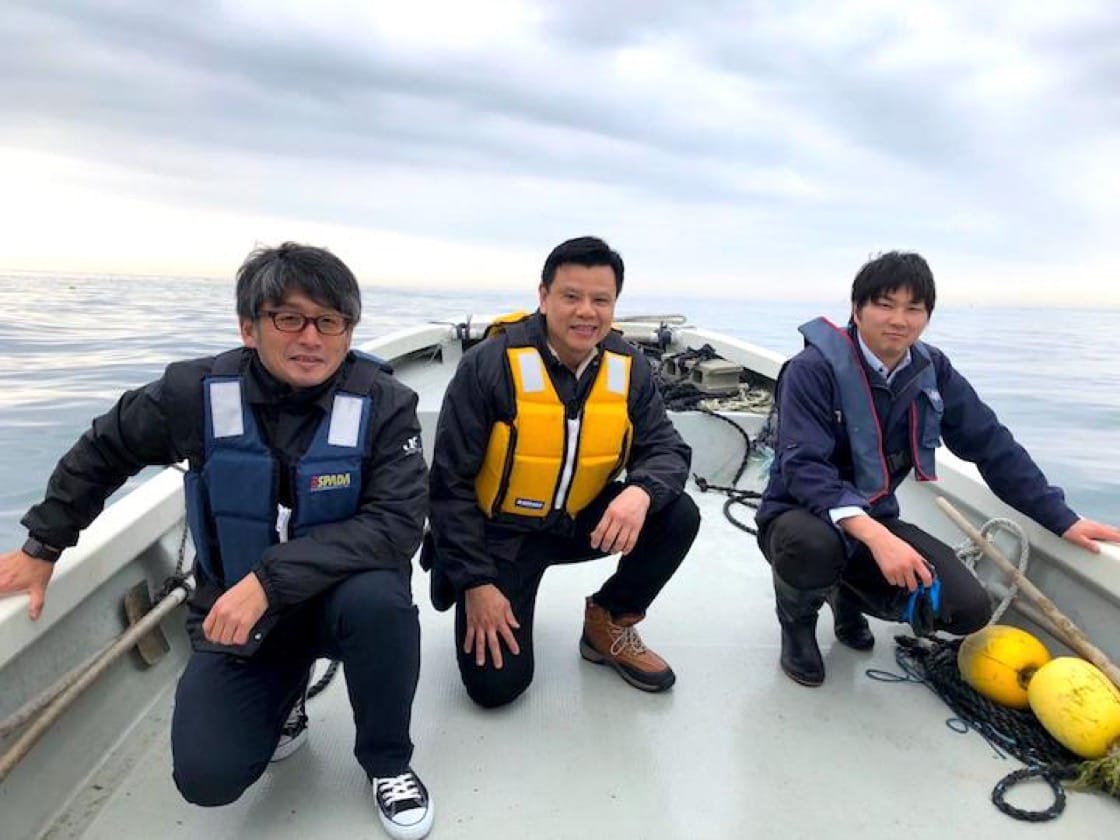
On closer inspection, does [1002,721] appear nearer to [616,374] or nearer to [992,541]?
[992,541]

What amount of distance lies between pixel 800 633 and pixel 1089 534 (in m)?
0.83

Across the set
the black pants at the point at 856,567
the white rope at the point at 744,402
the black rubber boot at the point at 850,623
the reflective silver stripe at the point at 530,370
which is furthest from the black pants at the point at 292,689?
the white rope at the point at 744,402

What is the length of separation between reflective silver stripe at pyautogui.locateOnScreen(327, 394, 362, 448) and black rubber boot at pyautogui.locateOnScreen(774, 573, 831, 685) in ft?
4.20

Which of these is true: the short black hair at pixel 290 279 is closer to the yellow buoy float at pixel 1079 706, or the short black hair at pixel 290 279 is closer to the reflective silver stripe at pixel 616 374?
the reflective silver stripe at pixel 616 374

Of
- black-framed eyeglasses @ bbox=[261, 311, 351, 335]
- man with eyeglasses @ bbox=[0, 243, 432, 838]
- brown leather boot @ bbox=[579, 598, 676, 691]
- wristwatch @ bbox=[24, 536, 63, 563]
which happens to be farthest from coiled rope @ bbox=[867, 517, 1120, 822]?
wristwatch @ bbox=[24, 536, 63, 563]

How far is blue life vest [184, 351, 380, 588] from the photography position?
4.79ft

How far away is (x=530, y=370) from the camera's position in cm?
193

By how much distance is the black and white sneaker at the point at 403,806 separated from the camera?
146cm

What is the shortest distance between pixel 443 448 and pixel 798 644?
1.17 meters

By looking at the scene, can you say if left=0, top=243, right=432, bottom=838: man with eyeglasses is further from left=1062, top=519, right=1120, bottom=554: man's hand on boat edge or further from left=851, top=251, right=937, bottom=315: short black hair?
left=1062, top=519, right=1120, bottom=554: man's hand on boat edge

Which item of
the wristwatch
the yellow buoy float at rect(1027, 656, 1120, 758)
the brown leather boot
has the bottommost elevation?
the brown leather boot

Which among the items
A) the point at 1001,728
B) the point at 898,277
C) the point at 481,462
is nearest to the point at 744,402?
the point at 898,277

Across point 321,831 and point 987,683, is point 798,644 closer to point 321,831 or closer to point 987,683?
point 987,683

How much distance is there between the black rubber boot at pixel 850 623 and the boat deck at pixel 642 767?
0.04 metres
